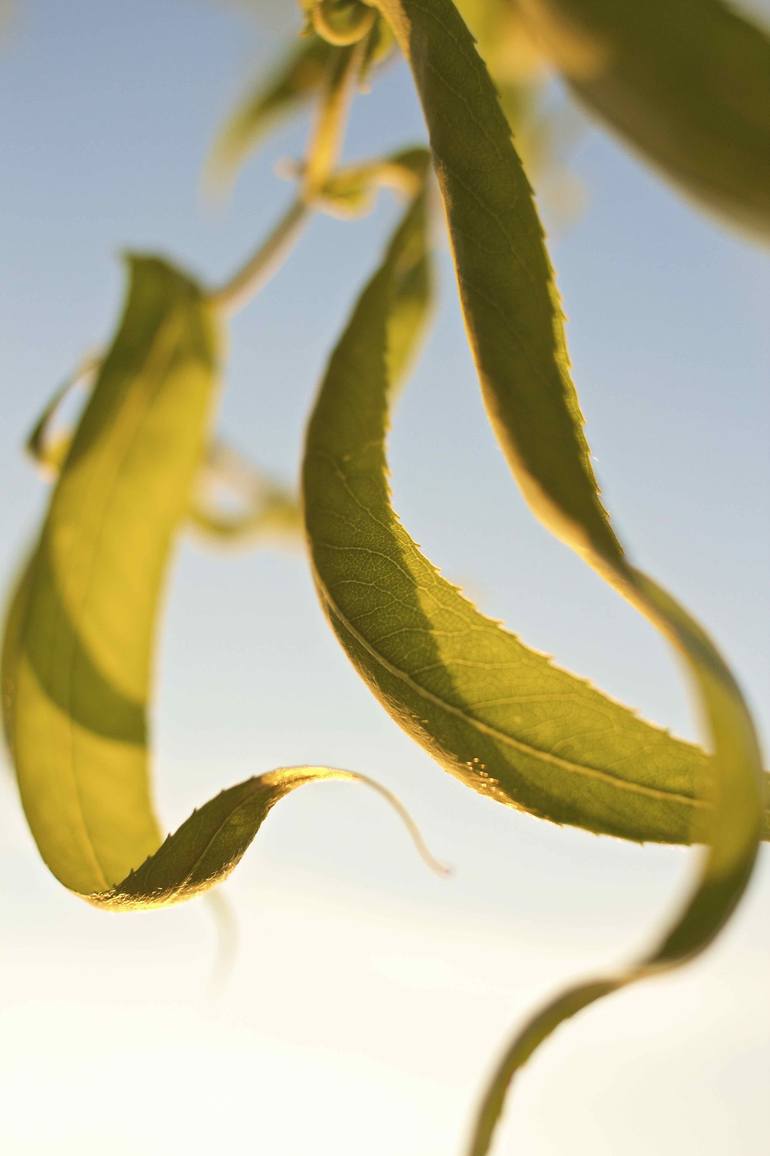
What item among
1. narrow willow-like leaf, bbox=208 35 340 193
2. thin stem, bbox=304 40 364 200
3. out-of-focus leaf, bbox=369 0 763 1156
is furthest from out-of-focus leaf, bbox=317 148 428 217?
out-of-focus leaf, bbox=369 0 763 1156

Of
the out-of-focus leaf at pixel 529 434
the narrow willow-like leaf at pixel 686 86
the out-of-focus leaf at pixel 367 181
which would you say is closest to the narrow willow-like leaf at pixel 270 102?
the out-of-focus leaf at pixel 367 181

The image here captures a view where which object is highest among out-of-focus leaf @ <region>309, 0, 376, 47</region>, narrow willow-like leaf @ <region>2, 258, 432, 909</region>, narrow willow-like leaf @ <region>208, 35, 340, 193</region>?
narrow willow-like leaf @ <region>208, 35, 340, 193</region>

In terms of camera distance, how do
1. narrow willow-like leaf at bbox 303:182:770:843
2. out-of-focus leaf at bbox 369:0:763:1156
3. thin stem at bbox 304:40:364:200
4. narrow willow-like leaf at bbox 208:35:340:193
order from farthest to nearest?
narrow willow-like leaf at bbox 208:35:340:193
thin stem at bbox 304:40:364:200
narrow willow-like leaf at bbox 303:182:770:843
out-of-focus leaf at bbox 369:0:763:1156

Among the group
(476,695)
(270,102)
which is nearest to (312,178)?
(270,102)

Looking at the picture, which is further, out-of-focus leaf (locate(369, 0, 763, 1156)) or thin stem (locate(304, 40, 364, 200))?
thin stem (locate(304, 40, 364, 200))

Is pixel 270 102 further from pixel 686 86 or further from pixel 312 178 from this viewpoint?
pixel 686 86

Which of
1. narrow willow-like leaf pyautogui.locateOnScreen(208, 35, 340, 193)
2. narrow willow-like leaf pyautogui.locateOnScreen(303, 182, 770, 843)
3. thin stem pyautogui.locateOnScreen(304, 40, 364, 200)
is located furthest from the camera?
narrow willow-like leaf pyautogui.locateOnScreen(208, 35, 340, 193)

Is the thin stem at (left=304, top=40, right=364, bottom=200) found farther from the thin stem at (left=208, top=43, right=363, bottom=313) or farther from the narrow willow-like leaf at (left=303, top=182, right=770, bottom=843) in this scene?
the narrow willow-like leaf at (left=303, top=182, right=770, bottom=843)

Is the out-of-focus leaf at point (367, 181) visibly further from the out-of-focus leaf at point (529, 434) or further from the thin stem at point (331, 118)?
the out-of-focus leaf at point (529, 434)
